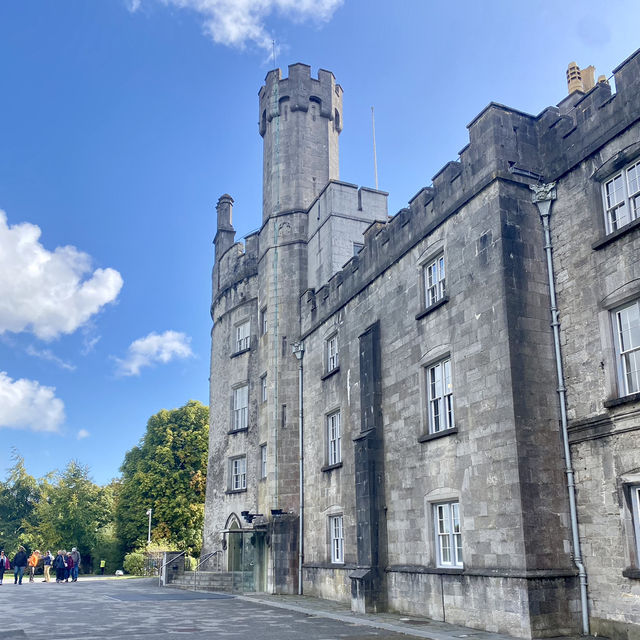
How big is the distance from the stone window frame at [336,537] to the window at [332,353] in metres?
4.72

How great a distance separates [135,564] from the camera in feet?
136

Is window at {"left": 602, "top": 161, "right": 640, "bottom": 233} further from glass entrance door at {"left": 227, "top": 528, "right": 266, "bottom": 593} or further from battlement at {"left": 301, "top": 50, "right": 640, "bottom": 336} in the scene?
glass entrance door at {"left": 227, "top": 528, "right": 266, "bottom": 593}

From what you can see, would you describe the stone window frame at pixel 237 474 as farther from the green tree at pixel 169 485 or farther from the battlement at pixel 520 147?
the green tree at pixel 169 485

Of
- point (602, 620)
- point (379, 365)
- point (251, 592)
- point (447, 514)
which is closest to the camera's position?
point (602, 620)

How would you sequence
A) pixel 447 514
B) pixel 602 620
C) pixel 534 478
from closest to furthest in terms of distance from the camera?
1. pixel 602 620
2. pixel 534 478
3. pixel 447 514

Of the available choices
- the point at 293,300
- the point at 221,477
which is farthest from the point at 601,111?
the point at 221,477

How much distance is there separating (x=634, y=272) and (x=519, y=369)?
9.25ft

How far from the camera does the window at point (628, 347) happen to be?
1219cm

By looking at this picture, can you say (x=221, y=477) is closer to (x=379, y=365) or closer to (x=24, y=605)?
(x=24, y=605)

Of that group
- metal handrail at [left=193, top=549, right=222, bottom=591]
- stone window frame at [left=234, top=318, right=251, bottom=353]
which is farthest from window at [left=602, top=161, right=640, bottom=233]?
metal handrail at [left=193, top=549, right=222, bottom=591]

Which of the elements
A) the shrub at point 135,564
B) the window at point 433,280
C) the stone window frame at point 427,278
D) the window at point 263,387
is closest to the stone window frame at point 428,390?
the stone window frame at point 427,278

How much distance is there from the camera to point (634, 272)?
12.3 metres

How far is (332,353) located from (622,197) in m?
12.1

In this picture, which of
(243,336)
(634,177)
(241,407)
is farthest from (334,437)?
(634,177)
